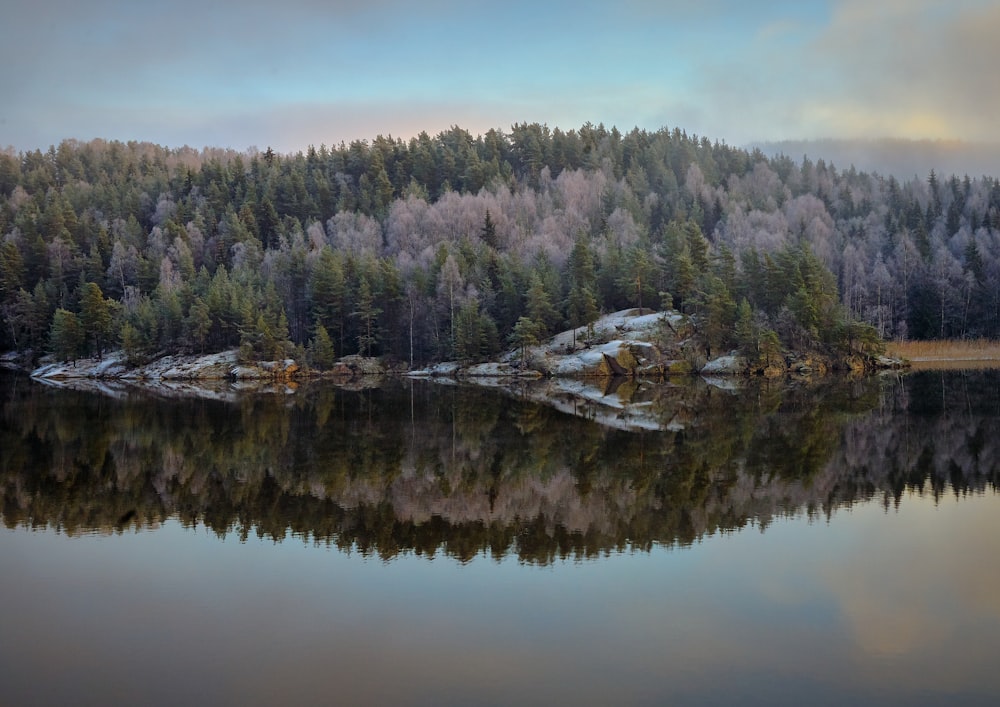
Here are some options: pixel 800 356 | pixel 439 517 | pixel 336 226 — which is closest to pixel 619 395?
pixel 800 356

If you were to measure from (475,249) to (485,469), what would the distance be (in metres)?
74.9

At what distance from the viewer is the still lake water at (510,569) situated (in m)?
11.1

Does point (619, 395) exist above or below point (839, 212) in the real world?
below

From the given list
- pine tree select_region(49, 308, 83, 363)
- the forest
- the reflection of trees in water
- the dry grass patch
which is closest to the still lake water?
the reflection of trees in water

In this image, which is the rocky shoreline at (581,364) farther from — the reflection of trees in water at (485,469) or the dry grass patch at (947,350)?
the reflection of trees in water at (485,469)

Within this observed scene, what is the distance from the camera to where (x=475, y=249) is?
99250mm

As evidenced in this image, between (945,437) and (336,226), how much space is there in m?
103

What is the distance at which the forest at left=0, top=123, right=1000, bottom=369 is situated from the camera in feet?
269

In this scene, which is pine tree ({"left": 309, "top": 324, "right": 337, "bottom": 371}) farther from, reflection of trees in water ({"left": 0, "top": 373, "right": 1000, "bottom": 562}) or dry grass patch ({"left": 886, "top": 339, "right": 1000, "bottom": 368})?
dry grass patch ({"left": 886, "top": 339, "right": 1000, "bottom": 368})

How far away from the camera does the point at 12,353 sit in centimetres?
10594

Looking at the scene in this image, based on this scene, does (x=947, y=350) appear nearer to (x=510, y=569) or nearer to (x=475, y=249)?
(x=475, y=249)

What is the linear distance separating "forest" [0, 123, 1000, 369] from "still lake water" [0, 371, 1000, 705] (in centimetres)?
4918

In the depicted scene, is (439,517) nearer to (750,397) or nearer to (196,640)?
(196,640)

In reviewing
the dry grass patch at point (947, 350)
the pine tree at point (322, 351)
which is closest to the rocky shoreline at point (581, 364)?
the pine tree at point (322, 351)
